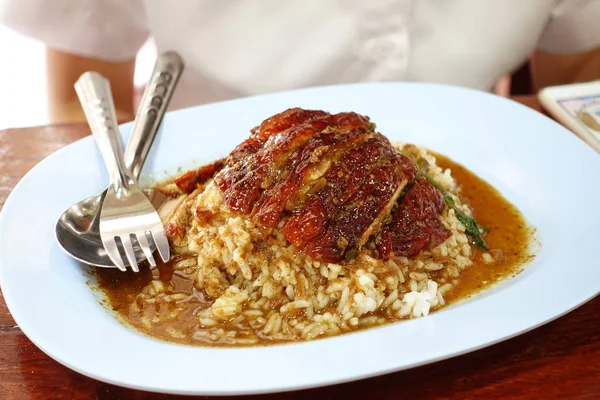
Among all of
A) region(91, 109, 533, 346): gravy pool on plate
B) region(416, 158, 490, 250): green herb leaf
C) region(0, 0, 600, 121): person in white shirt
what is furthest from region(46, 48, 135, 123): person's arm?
region(416, 158, 490, 250): green herb leaf

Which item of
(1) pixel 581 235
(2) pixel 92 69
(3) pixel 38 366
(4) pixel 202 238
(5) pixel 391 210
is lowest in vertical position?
(2) pixel 92 69

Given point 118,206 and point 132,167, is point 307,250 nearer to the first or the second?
point 118,206

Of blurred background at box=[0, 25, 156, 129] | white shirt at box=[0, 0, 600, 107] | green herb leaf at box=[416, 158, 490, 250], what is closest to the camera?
green herb leaf at box=[416, 158, 490, 250]

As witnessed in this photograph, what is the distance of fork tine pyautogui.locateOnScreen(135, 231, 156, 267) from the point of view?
2263mm

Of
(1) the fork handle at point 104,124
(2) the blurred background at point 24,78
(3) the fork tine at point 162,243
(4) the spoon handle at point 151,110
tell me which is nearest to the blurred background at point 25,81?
(2) the blurred background at point 24,78

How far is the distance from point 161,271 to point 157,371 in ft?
2.42

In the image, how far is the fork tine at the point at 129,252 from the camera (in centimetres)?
223

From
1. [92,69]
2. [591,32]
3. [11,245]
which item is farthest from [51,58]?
[591,32]

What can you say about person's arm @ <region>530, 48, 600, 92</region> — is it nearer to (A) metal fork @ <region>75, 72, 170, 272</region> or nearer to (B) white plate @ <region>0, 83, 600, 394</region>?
(B) white plate @ <region>0, 83, 600, 394</region>

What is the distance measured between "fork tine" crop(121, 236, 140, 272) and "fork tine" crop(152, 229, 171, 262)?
99 mm

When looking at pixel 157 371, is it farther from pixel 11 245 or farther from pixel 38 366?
pixel 11 245

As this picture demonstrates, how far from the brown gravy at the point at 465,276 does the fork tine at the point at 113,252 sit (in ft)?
0.26

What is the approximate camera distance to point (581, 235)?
2.25 metres

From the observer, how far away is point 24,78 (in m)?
6.98
